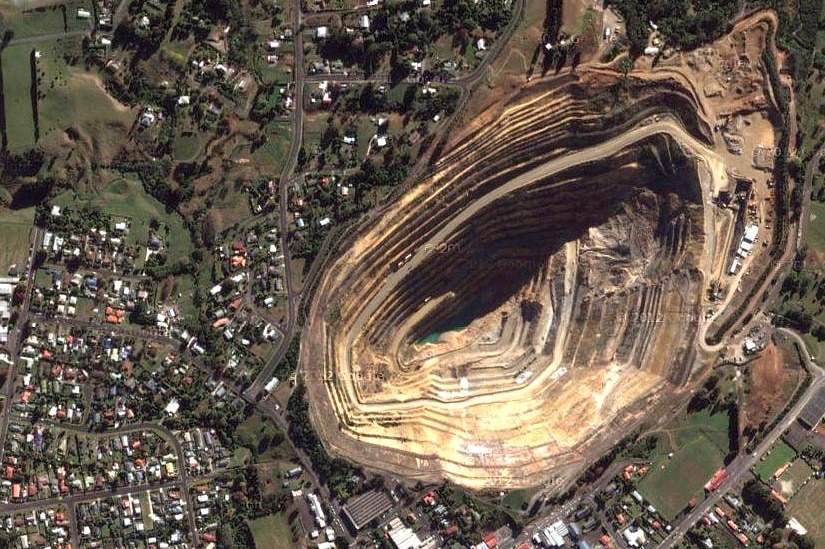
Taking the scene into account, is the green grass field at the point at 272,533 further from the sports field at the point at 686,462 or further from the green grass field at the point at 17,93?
the green grass field at the point at 17,93

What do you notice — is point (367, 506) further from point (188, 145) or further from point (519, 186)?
point (188, 145)

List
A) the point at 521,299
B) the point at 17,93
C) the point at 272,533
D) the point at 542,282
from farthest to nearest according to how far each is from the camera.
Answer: the point at 521,299
the point at 542,282
the point at 17,93
the point at 272,533

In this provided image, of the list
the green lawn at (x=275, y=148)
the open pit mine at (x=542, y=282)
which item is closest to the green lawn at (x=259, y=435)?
the open pit mine at (x=542, y=282)

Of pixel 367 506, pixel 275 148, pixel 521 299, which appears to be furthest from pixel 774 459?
pixel 275 148

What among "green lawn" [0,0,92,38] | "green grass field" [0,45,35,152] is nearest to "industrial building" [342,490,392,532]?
"green grass field" [0,45,35,152]

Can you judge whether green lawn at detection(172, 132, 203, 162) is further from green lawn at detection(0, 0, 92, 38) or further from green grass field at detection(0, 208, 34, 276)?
green grass field at detection(0, 208, 34, 276)

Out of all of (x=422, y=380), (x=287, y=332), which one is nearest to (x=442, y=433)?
(x=422, y=380)

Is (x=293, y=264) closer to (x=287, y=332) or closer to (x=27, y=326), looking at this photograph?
(x=287, y=332)
